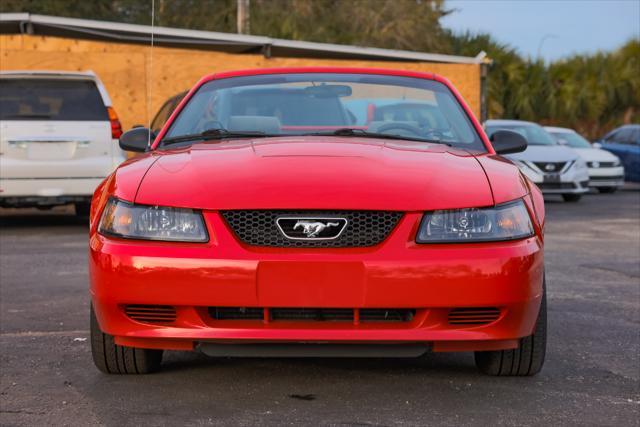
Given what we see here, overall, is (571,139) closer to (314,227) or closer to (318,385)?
(318,385)

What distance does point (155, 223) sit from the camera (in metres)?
4.46

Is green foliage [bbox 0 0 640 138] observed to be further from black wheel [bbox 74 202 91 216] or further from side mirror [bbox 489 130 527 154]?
side mirror [bbox 489 130 527 154]

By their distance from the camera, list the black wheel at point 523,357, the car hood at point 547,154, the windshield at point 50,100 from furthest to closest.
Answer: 1. the car hood at point 547,154
2. the windshield at point 50,100
3. the black wheel at point 523,357

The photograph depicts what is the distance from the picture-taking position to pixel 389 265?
4.27 metres

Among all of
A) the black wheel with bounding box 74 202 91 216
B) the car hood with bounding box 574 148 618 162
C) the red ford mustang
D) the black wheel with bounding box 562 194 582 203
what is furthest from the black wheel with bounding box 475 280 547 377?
the car hood with bounding box 574 148 618 162

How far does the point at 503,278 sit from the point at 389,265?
434 millimetres

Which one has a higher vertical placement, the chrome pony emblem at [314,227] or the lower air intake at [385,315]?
the chrome pony emblem at [314,227]

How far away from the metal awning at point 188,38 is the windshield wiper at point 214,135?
14378mm

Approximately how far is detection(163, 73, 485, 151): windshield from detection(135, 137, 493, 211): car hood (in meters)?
0.67

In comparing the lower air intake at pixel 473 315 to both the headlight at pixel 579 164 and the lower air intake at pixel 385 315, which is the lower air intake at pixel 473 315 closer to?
the lower air intake at pixel 385 315

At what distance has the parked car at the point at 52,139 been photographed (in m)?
12.1

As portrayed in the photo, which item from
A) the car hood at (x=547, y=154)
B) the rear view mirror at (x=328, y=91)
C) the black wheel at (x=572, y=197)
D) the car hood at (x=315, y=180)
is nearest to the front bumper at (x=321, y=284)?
the car hood at (x=315, y=180)

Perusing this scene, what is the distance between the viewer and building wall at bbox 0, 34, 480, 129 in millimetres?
19391

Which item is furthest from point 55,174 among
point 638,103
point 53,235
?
point 638,103
